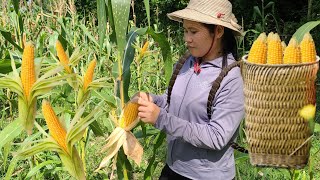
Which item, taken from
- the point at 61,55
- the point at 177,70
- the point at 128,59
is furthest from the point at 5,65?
the point at 177,70

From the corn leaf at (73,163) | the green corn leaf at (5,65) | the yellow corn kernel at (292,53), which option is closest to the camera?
the yellow corn kernel at (292,53)

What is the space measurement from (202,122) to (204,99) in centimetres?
9

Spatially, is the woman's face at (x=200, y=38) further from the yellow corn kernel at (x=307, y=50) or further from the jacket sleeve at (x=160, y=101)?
the yellow corn kernel at (x=307, y=50)

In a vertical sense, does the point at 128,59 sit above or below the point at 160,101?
above

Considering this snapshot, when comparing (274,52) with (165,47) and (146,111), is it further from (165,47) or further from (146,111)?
(165,47)

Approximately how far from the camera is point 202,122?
1.64 meters

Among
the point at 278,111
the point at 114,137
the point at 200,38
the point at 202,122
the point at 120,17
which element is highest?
the point at 120,17

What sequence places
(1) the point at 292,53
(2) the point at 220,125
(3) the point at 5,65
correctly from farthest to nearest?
(3) the point at 5,65 < (2) the point at 220,125 < (1) the point at 292,53

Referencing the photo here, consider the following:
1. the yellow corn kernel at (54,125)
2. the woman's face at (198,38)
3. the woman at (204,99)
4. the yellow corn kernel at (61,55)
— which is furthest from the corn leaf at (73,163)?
the woman's face at (198,38)

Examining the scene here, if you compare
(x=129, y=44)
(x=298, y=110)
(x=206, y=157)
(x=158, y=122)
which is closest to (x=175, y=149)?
(x=206, y=157)

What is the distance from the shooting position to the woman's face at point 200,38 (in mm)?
1585

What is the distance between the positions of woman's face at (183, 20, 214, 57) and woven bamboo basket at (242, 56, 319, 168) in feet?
1.39

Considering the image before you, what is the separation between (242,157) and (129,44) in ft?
2.79

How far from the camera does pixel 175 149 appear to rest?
1763 millimetres
